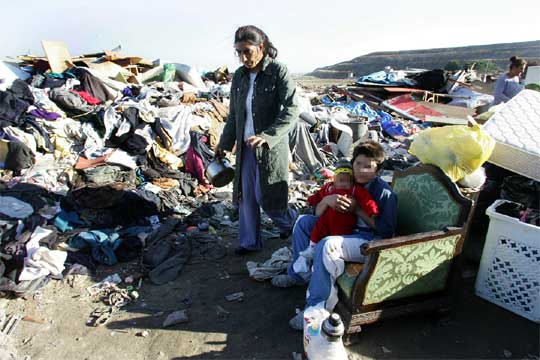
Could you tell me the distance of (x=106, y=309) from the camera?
2584mm

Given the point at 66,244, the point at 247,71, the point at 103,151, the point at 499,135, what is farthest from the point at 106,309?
the point at 499,135

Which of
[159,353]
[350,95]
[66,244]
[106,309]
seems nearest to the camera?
[159,353]

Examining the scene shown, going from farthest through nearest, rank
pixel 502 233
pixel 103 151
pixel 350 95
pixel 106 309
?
pixel 350 95, pixel 103 151, pixel 106 309, pixel 502 233

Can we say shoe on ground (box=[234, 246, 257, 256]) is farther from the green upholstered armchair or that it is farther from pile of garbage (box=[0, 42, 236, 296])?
→ the green upholstered armchair

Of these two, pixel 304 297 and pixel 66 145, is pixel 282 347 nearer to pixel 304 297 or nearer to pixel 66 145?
pixel 304 297

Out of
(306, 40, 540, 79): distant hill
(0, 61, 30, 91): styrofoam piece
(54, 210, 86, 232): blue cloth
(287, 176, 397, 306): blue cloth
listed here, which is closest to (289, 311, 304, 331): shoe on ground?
(287, 176, 397, 306): blue cloth

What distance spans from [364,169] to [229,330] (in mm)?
1382

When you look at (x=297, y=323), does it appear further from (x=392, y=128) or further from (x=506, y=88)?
(x=392, y=128)

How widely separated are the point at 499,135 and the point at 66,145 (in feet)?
17.1

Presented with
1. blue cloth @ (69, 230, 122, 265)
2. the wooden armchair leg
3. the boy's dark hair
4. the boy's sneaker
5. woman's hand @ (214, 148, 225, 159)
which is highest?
the boy's dark hair

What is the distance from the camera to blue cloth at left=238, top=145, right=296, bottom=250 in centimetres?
294

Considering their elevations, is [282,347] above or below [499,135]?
below

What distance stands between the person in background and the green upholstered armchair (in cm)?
478

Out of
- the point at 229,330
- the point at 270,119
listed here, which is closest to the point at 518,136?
the point at 270,119
